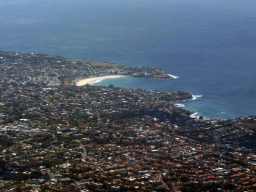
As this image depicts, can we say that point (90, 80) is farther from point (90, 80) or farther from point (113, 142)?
point (113, 142)

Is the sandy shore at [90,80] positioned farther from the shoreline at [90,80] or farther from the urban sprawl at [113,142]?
the urban sprawl at [113,142]

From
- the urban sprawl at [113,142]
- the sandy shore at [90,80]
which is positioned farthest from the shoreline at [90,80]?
the urban sprawl at [113,142]

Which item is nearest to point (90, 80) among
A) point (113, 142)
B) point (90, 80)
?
point (90, 80)

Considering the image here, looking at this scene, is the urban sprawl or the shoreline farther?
the shoreline

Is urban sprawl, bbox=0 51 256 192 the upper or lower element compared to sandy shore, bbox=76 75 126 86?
lower

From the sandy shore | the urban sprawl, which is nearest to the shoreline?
the sandy shore

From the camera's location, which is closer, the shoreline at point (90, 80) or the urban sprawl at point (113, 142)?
the urban sprawl at point (113, 142)

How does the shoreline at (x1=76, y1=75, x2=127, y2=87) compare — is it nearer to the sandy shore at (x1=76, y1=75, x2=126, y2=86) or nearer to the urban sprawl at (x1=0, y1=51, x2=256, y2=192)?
the sandy shore at (x1=76, y1=75, x2=126, y2=86)

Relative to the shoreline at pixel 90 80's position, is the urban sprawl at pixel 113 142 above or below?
below

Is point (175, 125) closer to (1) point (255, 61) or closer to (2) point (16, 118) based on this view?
(2) point (16, 118)
